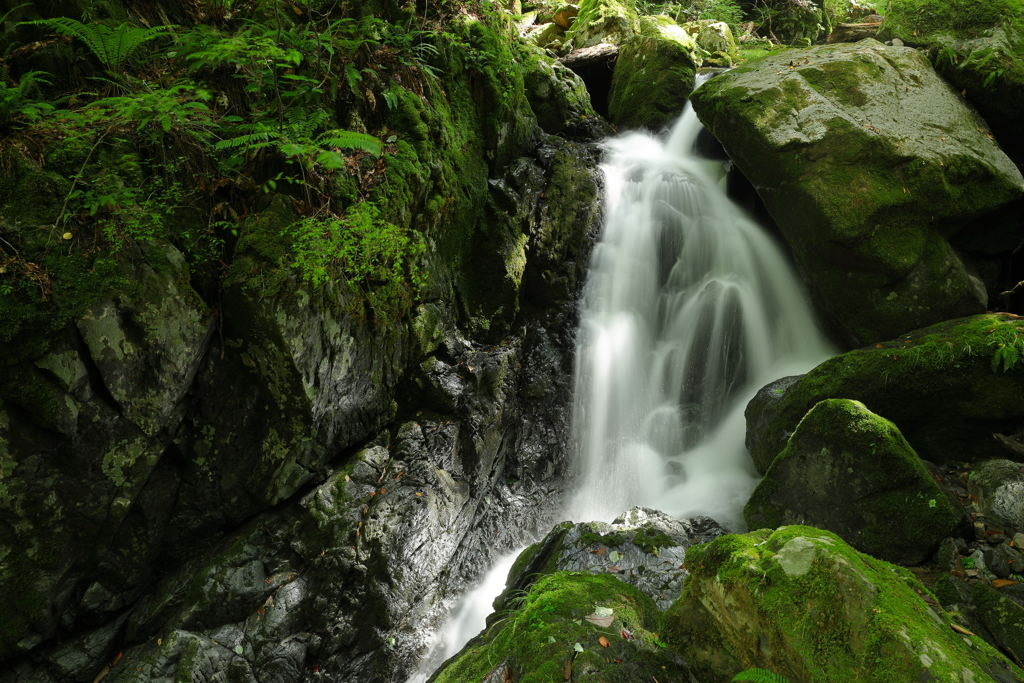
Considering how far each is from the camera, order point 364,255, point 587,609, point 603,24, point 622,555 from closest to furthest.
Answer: point 587,609 → point 622,555 → point 364,255 → point 603,24

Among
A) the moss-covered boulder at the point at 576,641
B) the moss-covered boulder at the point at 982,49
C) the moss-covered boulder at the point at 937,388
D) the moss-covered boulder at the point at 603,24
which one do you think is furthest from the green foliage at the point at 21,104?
the moss-covered boulder at the point at 603,24

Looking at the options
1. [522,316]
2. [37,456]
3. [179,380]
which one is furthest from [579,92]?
[37,456]

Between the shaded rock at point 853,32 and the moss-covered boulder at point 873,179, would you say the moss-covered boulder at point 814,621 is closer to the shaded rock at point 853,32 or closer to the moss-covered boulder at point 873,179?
the moss-covered boulder at point 873,179

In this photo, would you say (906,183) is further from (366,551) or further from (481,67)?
(366,551)

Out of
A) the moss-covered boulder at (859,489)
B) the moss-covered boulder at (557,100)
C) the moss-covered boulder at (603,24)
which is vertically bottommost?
the moss-covered boulder at (859,489)

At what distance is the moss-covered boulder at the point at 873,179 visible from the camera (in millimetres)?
5891

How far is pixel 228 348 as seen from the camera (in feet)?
14.0

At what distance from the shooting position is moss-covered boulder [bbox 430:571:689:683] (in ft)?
8.27

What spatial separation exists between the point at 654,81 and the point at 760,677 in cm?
1096

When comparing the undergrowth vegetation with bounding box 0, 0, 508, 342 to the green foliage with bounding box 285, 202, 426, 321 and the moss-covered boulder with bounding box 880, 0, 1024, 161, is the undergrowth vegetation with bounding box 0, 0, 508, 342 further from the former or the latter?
the moss-covered boulder with bounding box 880, 0, 1024, 161

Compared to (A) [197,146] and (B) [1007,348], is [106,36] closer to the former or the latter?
(A) [197,146]

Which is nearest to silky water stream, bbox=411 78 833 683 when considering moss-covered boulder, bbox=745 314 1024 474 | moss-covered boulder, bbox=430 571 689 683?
moss-covered boulder, bbox=745 314 1024 474

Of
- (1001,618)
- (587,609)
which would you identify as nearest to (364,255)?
(587,609)

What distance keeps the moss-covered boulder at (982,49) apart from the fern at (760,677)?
8447 millimetres
